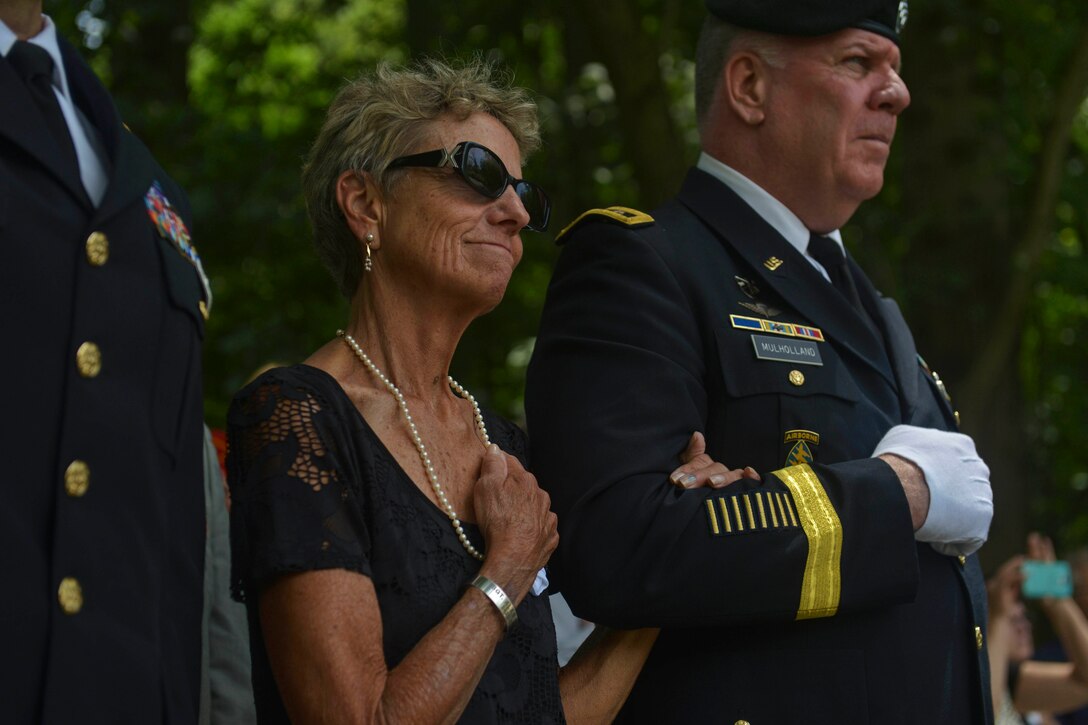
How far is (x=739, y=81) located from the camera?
3439 mm

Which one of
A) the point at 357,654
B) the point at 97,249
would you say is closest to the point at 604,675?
the point at 357,654

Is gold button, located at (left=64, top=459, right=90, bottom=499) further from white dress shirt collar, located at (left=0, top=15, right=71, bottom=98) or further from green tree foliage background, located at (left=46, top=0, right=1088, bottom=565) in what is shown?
green tree foliage background, located at (left=46, top=0, right=1088, bottom=565)

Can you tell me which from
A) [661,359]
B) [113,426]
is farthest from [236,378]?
[113,426]

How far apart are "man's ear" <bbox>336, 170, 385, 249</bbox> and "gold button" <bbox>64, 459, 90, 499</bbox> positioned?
0.76 m

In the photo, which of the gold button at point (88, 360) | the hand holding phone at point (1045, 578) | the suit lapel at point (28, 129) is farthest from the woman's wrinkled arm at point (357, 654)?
the hand holding phone at point (1045, 578)

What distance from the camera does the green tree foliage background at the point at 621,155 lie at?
6.70 meters

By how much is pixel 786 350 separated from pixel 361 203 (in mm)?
926

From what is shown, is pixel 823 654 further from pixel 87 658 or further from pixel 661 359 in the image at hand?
pixel 87 658

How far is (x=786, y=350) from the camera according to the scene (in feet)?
9.96

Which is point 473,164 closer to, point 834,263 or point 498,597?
point 498,597

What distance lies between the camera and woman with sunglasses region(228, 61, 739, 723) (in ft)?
7.33

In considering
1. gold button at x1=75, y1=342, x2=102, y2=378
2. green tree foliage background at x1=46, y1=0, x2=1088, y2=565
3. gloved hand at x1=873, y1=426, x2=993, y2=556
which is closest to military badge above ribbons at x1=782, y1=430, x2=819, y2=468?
gloved hand at x1=873, y1=426, x2=993, y2=556

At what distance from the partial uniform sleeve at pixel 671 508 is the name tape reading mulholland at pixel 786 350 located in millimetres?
121

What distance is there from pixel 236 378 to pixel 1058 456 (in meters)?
7.32
